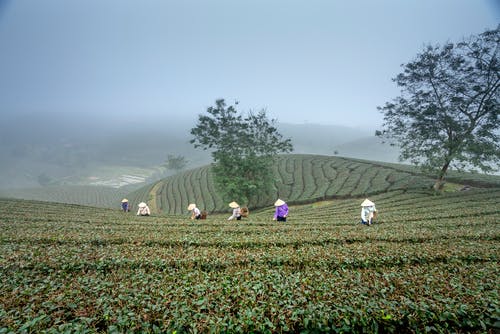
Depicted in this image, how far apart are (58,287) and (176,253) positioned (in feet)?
10.4

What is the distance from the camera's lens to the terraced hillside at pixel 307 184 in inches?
1247

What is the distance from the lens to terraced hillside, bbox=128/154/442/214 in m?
31.7

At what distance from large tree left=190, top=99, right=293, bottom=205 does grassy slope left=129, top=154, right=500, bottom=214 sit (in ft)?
15.9

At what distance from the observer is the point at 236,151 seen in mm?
32438

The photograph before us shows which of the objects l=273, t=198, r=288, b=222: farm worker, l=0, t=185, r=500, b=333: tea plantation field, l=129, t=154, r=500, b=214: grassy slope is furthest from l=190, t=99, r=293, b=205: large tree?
l=0, t=185, r=500, b=333: tea plantation field

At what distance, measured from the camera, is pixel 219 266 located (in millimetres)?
6723

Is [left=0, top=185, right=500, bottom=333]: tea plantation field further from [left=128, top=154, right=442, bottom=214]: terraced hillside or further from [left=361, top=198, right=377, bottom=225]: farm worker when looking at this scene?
[left=128, top=154, right=442, bottom=214]: terraced hillside

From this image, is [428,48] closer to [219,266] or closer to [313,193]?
[313,193]

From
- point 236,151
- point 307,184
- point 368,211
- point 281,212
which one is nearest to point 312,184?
point 307,184

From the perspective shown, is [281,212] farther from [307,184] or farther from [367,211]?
[307,184]

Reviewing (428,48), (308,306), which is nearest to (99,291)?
(308,306)

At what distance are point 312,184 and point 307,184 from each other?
38.4 inches

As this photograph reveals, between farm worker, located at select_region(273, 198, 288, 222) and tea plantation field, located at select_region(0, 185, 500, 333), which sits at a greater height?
tea plantation field, located at select_region(0, 185, 500, 333)

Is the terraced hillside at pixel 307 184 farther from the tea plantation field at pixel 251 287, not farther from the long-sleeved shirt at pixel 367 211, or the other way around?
the tea plantation field at pixel 251 287
